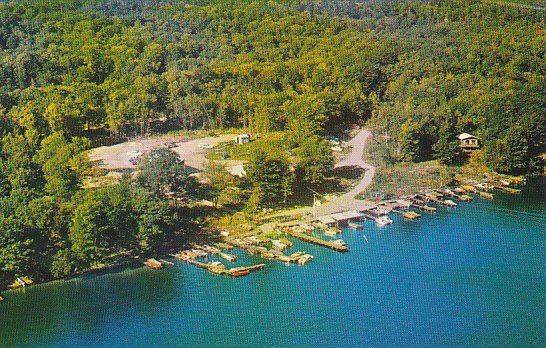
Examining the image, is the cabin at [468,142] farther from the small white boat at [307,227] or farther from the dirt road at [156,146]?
the small white boat at [307,227]

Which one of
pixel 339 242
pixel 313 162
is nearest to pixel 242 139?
pixel 313 162

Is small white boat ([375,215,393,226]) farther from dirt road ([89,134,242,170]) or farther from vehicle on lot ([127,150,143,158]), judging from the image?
vehicle on lot ([127,150,143,158])

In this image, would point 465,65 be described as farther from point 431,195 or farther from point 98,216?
point 98,216

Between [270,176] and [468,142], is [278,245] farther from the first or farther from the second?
[468,142]

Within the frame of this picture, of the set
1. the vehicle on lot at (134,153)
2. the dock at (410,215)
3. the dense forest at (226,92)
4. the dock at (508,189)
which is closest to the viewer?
the dense forest at (226,92)

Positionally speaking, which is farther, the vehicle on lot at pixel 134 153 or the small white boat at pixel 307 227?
the vehicle on lot at pixel 134 153

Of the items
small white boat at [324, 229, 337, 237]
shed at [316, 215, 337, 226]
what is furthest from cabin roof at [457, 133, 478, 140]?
small white boat at [324, 229, 337, 237]

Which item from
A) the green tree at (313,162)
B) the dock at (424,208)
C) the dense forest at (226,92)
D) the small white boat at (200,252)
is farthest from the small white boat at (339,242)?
the dock at (424,208)
